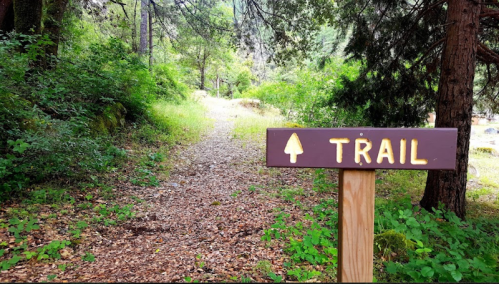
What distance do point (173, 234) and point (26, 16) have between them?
18.4 ft

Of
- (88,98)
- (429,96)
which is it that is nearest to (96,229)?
(88,98)

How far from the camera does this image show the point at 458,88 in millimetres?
3957

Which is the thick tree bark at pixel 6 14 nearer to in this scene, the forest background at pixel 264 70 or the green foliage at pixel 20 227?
the forest background at pixel 264 70

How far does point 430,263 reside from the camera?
8.57 feet

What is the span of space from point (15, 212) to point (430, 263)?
479 cm

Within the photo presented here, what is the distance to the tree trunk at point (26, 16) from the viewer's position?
5.64 metres

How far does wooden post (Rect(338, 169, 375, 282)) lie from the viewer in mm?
1804

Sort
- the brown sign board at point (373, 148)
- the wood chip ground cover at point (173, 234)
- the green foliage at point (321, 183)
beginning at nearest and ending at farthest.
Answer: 1. the brown sign board at point (373, 148)
2. the wood chip ground cover at point (173, 234)
3. the green foliage at point (321, 183)

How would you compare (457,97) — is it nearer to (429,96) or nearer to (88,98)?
(429,96)

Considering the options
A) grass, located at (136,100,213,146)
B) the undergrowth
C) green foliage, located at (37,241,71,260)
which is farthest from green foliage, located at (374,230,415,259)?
grass, located at (136,100,213,146)

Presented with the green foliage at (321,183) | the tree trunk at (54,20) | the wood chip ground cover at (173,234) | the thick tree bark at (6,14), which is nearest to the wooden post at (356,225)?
the wood chip ground cover at (173,234)

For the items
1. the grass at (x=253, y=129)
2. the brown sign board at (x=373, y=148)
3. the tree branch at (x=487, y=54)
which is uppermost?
the tree branch at (x=487, y=54)

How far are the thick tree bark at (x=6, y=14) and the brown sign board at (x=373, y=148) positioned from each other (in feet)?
26.6

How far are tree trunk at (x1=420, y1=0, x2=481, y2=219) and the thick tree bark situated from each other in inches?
358
